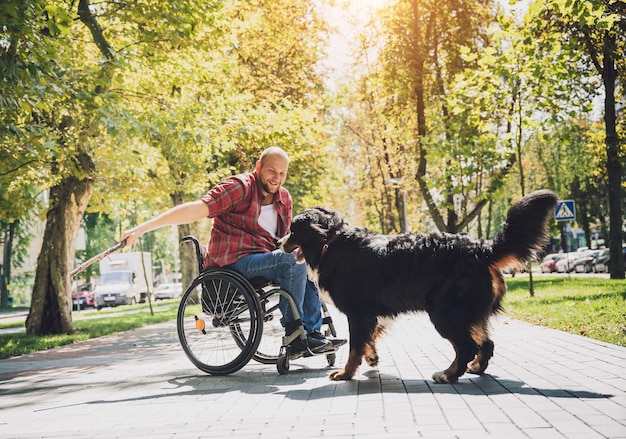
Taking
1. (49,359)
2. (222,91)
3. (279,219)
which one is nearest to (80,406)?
(279,219)

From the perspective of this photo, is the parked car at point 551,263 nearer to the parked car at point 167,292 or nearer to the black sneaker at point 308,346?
the parked car at point 167,292

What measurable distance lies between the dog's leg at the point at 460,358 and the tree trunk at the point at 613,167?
18.7 m

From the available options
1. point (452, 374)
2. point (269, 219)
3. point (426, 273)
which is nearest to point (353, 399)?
point (452, 374)

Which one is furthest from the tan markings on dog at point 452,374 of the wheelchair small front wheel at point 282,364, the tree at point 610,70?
the tree at point 610,70

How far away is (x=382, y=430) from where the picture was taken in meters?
3.66

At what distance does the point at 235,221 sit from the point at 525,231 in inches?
108

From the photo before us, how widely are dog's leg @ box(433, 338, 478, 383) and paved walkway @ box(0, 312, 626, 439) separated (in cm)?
10

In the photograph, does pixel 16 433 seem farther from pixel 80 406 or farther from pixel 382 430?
pixel 382 430

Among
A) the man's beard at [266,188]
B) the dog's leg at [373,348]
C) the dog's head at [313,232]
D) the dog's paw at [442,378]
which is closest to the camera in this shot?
the dog's paw at [442,378]

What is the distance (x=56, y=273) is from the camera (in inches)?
596

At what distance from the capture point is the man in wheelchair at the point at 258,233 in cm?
596

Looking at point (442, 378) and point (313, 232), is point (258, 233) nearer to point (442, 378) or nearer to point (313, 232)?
point (313, 232)

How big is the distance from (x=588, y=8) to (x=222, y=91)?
15.3 meters

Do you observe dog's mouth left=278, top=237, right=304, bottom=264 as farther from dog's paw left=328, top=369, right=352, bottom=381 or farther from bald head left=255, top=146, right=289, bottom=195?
dog's paw left=328, top=369, right=352, bottom=381
